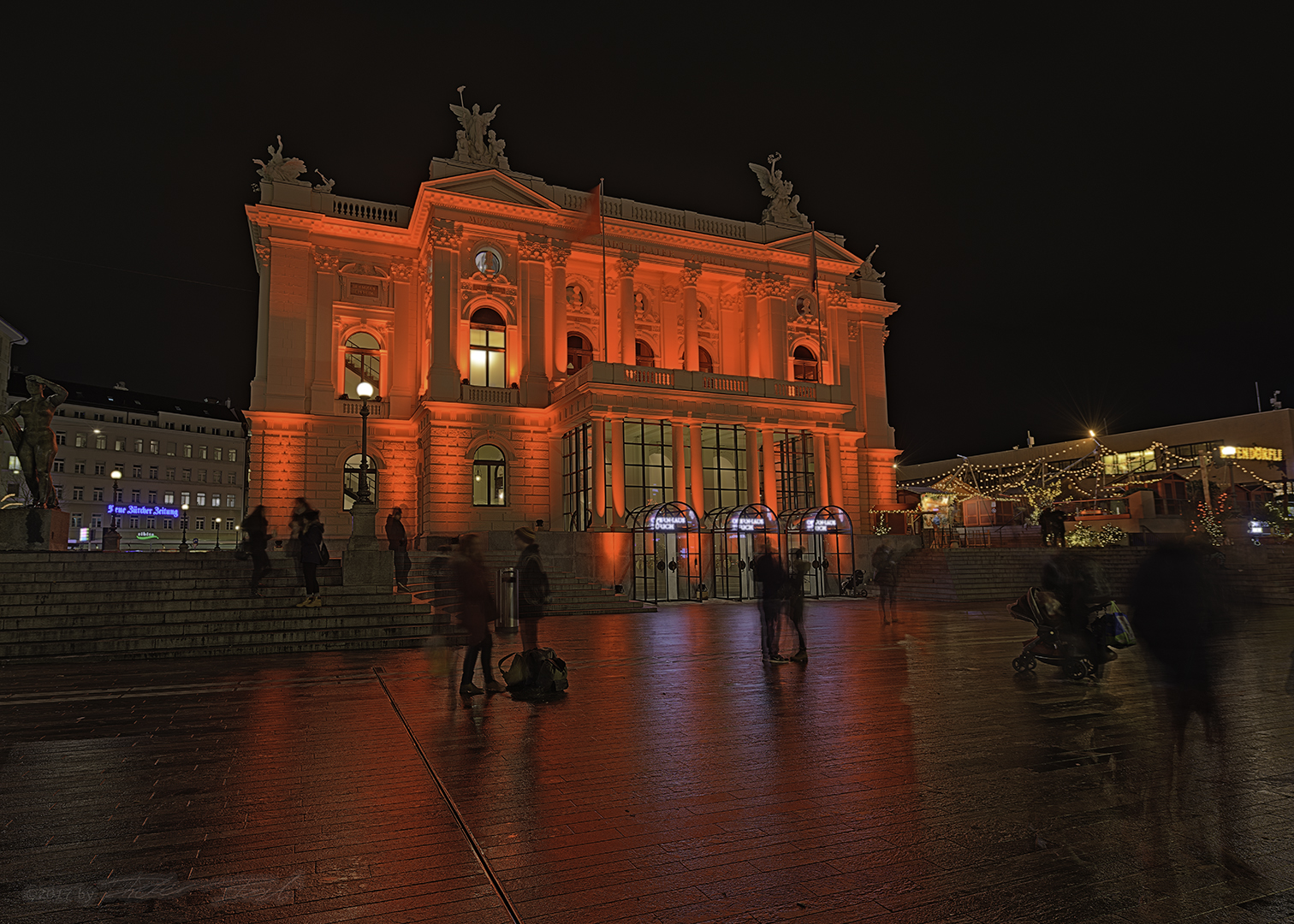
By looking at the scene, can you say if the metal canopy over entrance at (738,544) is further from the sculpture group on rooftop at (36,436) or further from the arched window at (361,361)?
the sculpture group on rooftop at (36,436)

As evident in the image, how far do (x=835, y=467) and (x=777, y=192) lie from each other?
53.3 ft

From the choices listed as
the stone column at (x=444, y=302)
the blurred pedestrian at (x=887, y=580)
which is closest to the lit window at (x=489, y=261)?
the stone column at (x=444, y=302)

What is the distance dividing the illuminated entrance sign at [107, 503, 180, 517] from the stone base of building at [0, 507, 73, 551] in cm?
6733

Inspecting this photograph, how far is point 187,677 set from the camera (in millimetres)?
10750

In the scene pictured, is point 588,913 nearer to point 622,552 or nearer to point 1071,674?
point 1071,674

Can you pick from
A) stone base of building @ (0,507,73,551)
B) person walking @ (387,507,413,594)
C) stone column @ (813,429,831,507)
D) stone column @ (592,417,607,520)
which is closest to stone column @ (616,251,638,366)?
stone column @ (592,417,607,520)

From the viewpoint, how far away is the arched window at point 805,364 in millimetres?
42531

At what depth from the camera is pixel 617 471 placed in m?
30.2

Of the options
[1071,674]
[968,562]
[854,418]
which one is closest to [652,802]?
[1071,674]

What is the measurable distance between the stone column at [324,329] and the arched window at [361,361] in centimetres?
70

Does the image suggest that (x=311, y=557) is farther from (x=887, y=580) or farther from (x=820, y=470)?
(x=820, y=470)

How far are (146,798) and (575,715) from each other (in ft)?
12.7

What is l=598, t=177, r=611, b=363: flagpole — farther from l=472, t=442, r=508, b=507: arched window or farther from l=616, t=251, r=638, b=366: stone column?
l=472, t=442, r=508, b=507: arched window

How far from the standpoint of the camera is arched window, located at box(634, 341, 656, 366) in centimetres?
3994
